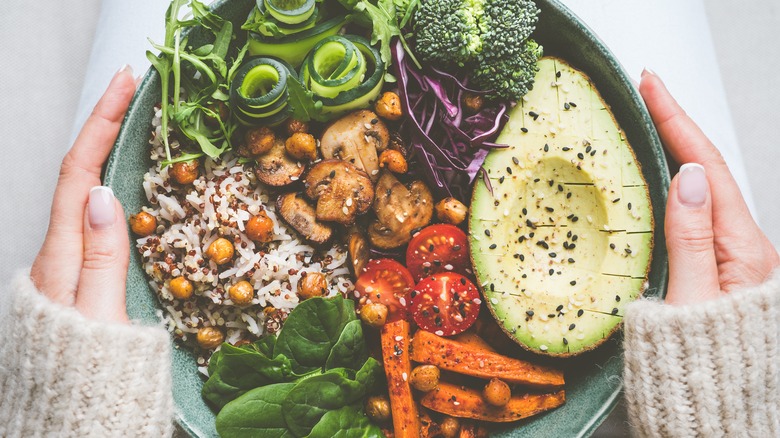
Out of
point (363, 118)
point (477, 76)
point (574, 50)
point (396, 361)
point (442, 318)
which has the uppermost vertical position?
point (574, 50)

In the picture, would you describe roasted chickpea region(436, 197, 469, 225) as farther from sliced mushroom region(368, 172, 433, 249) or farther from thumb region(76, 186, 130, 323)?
thumb region(76, 186, 130, 323)

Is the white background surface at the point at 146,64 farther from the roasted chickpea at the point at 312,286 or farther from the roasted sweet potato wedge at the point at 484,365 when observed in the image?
the roasted chickpea at the point at 312,286

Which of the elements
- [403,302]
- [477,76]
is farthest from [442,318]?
[477,76]

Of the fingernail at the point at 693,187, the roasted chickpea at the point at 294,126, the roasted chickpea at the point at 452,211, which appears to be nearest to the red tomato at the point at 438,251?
the roasted chickpea at the point at 452,211

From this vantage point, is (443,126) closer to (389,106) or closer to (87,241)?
(389,106)

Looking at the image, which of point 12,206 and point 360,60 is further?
point 12,206

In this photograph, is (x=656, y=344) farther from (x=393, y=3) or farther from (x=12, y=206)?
(x=12, y=206)

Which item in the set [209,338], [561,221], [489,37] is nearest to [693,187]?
[561,221]
